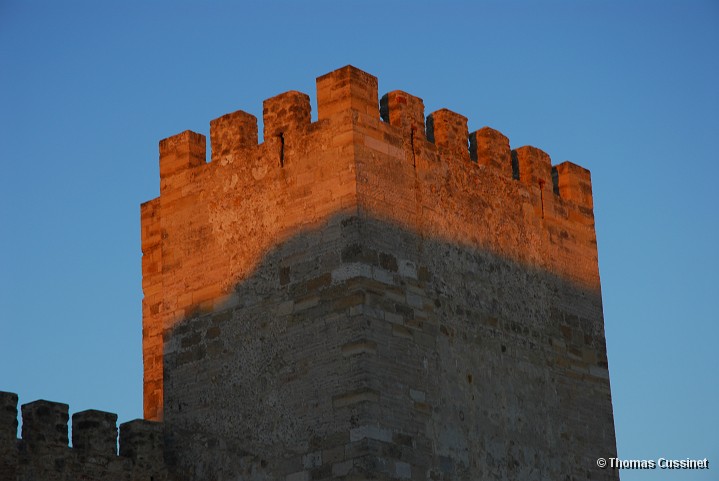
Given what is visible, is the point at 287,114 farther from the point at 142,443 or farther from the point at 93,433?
the point at 93,433

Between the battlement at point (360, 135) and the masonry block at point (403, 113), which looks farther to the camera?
the masonry block at point (403, 113)

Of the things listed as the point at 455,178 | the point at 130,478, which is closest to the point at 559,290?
the point at 455,178

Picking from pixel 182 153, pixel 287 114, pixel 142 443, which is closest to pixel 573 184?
pixel 287 114

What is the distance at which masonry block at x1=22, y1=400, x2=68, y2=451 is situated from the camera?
1742 cm

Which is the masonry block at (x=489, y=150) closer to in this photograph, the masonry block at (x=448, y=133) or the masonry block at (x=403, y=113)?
the masonry block at (x=448, y=133)

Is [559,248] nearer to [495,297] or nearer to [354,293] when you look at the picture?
[495,297]

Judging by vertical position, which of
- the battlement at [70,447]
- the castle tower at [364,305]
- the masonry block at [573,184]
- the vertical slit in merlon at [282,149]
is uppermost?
the masonry block at [573,184]

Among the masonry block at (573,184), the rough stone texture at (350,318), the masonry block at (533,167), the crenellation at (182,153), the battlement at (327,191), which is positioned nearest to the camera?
the rough stone texture at (350,318)

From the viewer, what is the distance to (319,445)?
17.5 m

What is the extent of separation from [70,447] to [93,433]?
31cm

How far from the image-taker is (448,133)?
1950 cm

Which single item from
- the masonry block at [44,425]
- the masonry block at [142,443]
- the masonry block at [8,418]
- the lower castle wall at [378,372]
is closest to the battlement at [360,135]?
the lower castle wall at [378,372]

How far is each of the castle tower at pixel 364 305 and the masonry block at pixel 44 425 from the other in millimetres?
1537

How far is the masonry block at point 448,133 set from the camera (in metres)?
19.4
